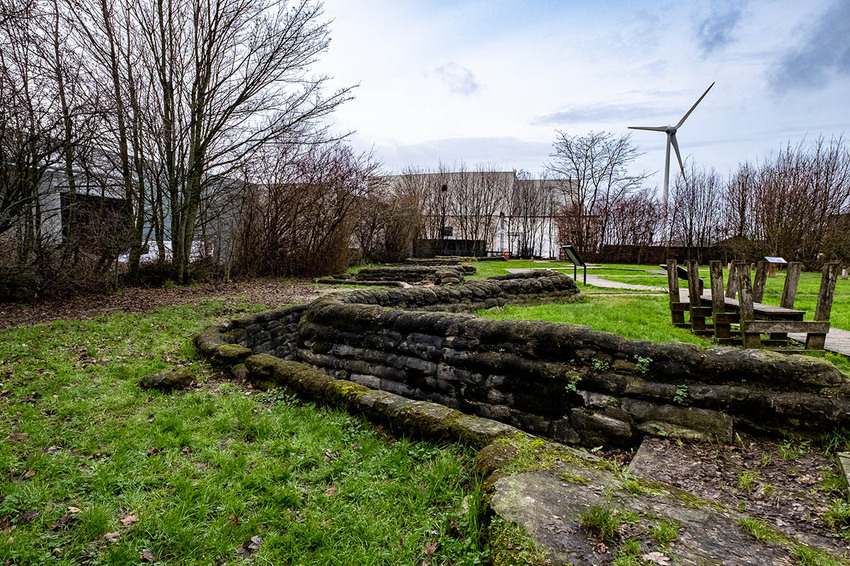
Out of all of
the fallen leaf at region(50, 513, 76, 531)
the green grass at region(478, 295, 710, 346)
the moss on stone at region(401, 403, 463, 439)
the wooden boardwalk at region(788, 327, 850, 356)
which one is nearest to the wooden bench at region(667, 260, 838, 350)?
the wooden boardwalk at region(788, 327, 850, 356)

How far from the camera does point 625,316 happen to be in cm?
752

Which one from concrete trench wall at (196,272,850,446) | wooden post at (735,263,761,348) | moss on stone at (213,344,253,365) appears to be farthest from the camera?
moss on stone at (213,344,253,365)

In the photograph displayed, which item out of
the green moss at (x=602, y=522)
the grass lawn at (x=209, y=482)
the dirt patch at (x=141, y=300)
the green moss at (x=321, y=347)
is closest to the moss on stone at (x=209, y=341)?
the grass lawn at (x=209, y=482)

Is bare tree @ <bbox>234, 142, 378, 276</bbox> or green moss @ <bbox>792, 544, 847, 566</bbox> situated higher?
bare tree @ <bbox>234, 142, 378, 276</bbox>

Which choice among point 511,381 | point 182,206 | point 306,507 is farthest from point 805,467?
point 182,206

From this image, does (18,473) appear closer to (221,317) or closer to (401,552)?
(401,552)

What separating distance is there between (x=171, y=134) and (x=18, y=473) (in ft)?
37.8

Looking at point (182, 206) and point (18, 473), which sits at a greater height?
point (182, 206)

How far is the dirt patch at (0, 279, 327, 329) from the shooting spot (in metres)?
7.29

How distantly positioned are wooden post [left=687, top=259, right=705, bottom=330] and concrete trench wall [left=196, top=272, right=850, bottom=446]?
370cm

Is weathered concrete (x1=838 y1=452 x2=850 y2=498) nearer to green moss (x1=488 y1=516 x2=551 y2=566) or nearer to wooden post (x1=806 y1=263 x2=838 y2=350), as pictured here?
green moss (x1=488 y1=516 x2=551 y2=566)

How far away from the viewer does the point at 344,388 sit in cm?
406

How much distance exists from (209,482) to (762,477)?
3518mm

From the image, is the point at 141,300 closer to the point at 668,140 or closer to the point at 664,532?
the point at 664,532
